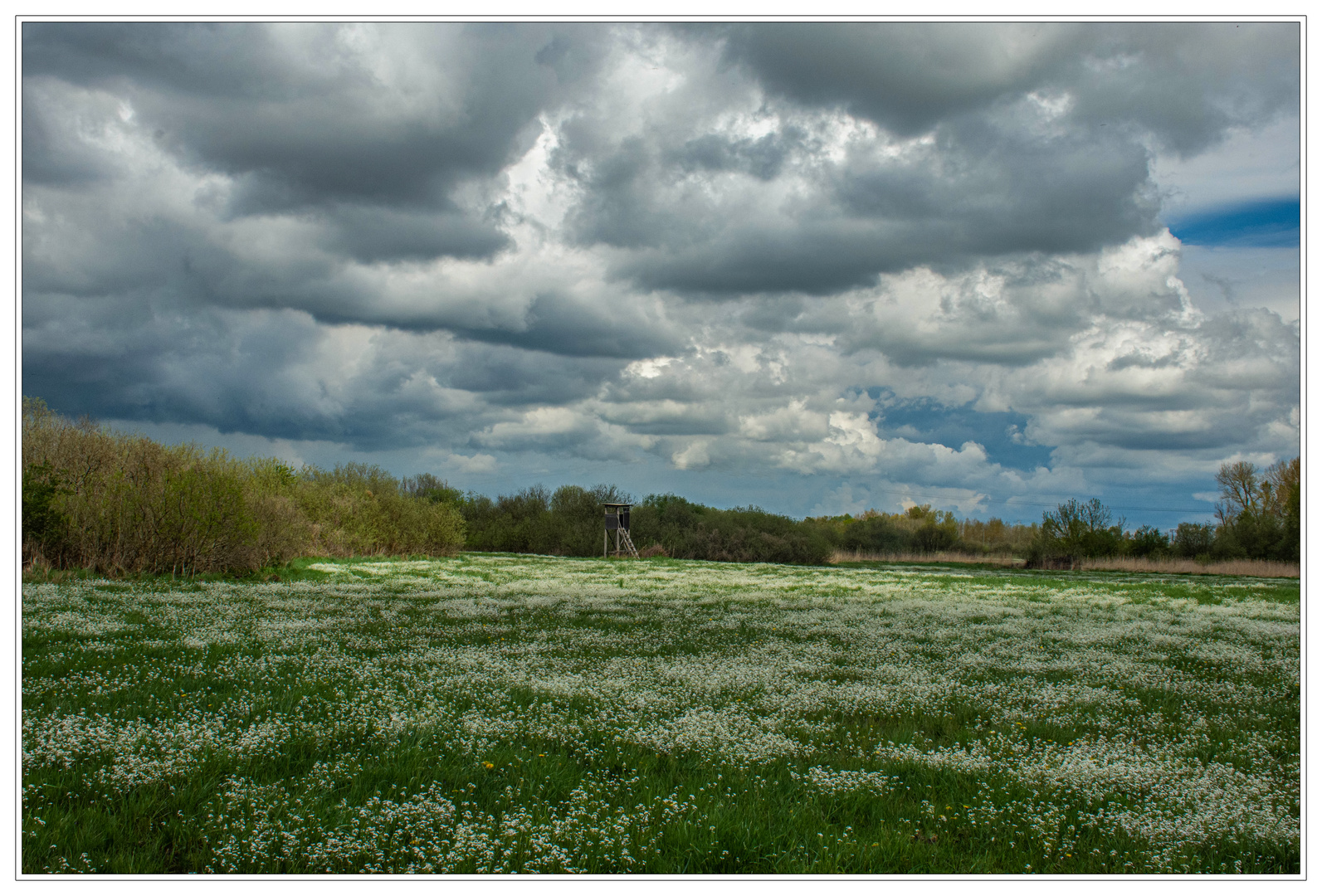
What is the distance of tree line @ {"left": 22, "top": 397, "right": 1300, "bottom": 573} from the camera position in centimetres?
2062

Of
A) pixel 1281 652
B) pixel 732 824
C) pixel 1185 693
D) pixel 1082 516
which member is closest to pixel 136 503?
pixel 732 824

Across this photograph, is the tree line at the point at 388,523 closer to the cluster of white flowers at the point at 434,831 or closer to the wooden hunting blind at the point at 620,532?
the wooden hunting blind at the point at 620,532

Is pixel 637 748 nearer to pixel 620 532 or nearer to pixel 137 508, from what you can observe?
pixel 137 508

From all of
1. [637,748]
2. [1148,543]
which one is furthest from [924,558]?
[637,748]

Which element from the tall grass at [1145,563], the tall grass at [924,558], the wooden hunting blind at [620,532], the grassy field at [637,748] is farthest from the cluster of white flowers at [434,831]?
the tall grass at [924,558]

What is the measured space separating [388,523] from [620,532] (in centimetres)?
1883

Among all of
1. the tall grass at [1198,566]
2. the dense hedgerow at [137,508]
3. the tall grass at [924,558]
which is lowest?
the tall grass at [924,558]

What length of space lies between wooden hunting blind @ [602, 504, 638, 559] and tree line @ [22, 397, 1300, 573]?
6.50 feet

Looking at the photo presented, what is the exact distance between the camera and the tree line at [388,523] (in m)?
20.6

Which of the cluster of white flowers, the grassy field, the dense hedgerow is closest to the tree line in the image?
the dense hedgerow

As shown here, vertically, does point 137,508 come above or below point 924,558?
above

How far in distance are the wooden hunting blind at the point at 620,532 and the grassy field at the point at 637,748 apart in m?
37.8

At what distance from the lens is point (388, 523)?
4116 cm
